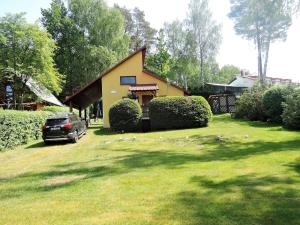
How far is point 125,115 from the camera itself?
24047 millimetres

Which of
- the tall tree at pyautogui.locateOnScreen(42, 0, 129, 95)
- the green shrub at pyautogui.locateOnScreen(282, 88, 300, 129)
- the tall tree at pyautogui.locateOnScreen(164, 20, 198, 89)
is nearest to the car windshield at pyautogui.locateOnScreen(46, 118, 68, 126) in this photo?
the green shrub at pyautogui.locateOnScreen(282, 88, 300, 129)

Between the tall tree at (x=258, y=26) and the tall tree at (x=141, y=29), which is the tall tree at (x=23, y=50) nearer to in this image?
the tall tree at (x=258, y=26)

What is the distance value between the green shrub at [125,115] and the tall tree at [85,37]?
1036 inches

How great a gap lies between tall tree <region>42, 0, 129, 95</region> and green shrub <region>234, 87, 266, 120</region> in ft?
82.2

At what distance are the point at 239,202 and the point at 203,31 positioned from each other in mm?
47029

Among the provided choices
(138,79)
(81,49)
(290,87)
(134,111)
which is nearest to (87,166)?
(134,111)

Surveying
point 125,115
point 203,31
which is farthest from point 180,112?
point 203,31

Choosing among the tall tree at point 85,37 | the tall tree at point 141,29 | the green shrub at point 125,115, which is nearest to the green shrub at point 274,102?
the green shrub at point 125,115

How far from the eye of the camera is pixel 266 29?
3722 cm

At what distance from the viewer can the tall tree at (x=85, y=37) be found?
50938mm

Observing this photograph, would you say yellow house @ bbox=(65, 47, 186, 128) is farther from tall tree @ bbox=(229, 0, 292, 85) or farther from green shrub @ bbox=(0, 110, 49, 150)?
tall tree @ bbox=(229, 0, 292, 85)

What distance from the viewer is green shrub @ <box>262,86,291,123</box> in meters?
22.9

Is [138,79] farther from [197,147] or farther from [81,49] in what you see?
[81,49]

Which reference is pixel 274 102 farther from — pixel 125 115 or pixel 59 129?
pixel 59 129
